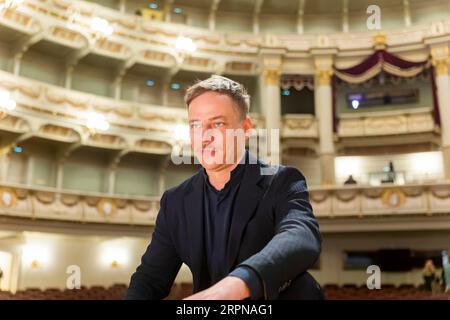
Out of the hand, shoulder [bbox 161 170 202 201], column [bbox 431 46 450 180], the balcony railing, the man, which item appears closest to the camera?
the hand

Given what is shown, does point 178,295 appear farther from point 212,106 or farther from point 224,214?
point 212,106

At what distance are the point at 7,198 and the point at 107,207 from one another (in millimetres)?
3329

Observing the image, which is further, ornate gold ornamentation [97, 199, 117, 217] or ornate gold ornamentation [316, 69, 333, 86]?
ornate gold ornamentation [316, 69, 333, 86]

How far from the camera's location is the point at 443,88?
19625 millimetres

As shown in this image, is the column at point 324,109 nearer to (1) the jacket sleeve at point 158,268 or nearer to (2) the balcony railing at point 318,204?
(2) the balcony railing at point 318,204

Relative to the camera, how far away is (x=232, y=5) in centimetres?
2275

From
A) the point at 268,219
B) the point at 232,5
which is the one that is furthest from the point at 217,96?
the point at 232,5

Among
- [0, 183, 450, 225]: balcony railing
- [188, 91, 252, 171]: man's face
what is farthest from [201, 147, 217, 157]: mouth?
[0, 183, 450, 225]: balcony railing

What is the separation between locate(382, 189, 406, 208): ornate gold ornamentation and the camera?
1655 centimetres

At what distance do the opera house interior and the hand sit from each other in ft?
47.0

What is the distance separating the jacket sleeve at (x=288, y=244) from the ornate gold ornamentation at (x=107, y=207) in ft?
51.2

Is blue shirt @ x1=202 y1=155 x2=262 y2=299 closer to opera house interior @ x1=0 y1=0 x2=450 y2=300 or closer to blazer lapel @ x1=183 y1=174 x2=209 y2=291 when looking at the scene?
blazer lapel @ x1=183 y1=174 x2=209 y2=291

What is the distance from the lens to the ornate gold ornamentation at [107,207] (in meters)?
16.6

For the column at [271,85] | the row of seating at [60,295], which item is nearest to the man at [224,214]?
the row of seating at [60,295]
